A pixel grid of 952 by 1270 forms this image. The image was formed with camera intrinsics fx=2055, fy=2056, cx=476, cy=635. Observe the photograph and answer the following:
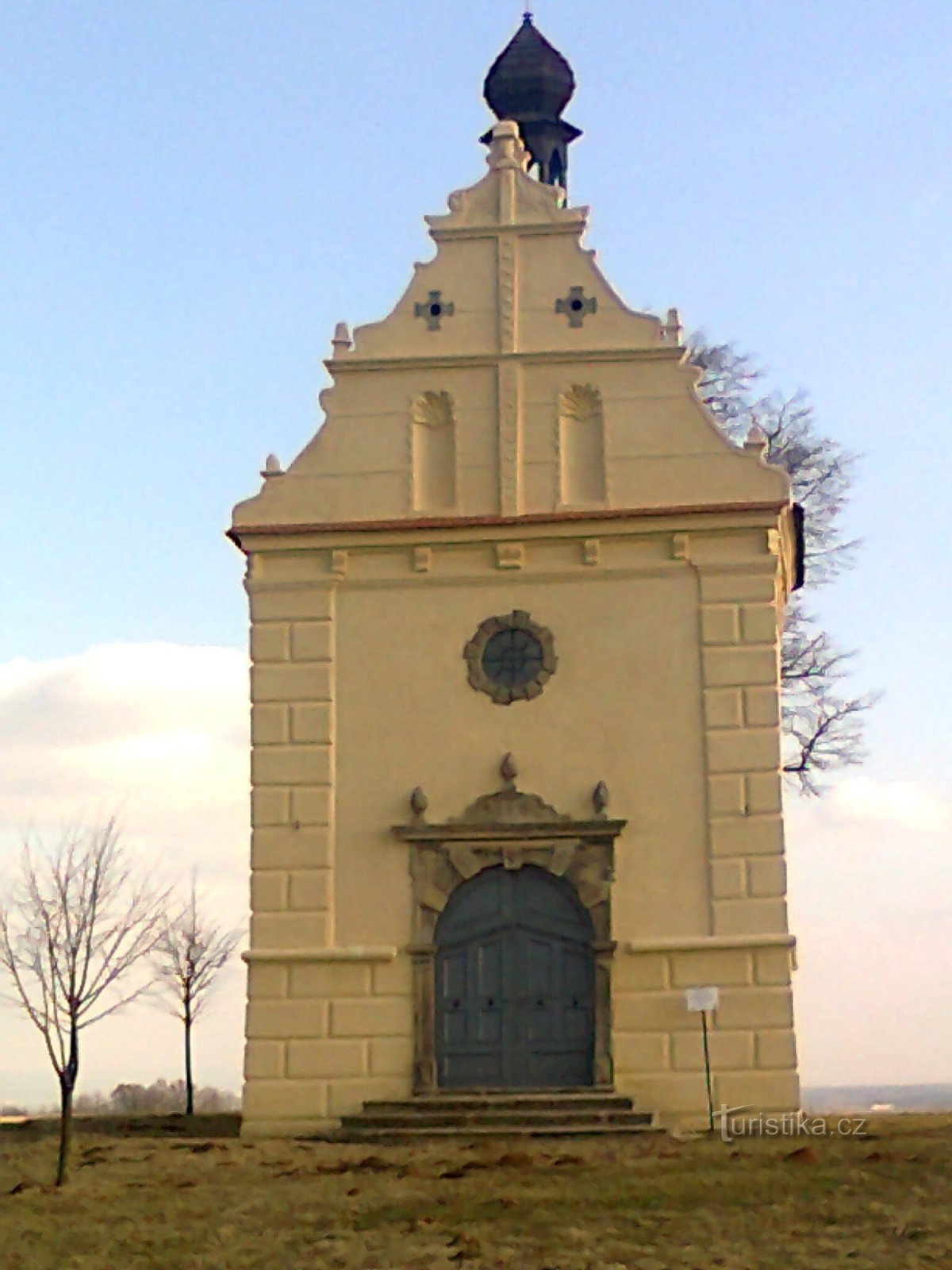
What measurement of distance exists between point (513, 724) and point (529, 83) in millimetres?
10882

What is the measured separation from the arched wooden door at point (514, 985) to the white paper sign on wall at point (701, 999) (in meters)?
1.16

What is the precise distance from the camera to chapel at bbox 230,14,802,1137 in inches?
884

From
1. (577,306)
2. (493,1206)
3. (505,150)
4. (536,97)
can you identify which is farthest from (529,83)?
(493,1206)

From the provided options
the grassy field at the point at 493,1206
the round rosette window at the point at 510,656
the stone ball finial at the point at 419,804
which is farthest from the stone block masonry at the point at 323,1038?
the round rosette window at the point at 510,656

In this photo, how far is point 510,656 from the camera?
926 inches

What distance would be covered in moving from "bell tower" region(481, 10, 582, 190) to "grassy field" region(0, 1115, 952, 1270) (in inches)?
592

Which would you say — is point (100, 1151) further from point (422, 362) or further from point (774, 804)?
point (422, 362)

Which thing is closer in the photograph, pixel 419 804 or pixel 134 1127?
pixel 419 804

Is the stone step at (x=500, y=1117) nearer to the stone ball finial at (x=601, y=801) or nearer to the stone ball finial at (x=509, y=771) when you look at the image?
the stone ball finial at (x=601, y=801)

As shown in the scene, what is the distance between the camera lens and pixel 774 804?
22.8 metres

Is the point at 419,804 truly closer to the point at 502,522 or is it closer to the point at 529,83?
the point at 502,522

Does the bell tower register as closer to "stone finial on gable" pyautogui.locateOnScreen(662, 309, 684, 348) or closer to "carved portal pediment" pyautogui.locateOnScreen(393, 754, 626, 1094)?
"stone finial on gable" pyautogui.locateOnScreen(662, 309, 684, 348)

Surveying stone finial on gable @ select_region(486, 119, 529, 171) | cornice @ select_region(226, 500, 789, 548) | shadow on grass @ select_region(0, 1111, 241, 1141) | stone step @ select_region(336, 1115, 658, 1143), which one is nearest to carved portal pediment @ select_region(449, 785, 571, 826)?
cornice @ select_region(226, 500, 789, 548)

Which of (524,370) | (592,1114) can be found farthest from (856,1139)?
(524,370)
